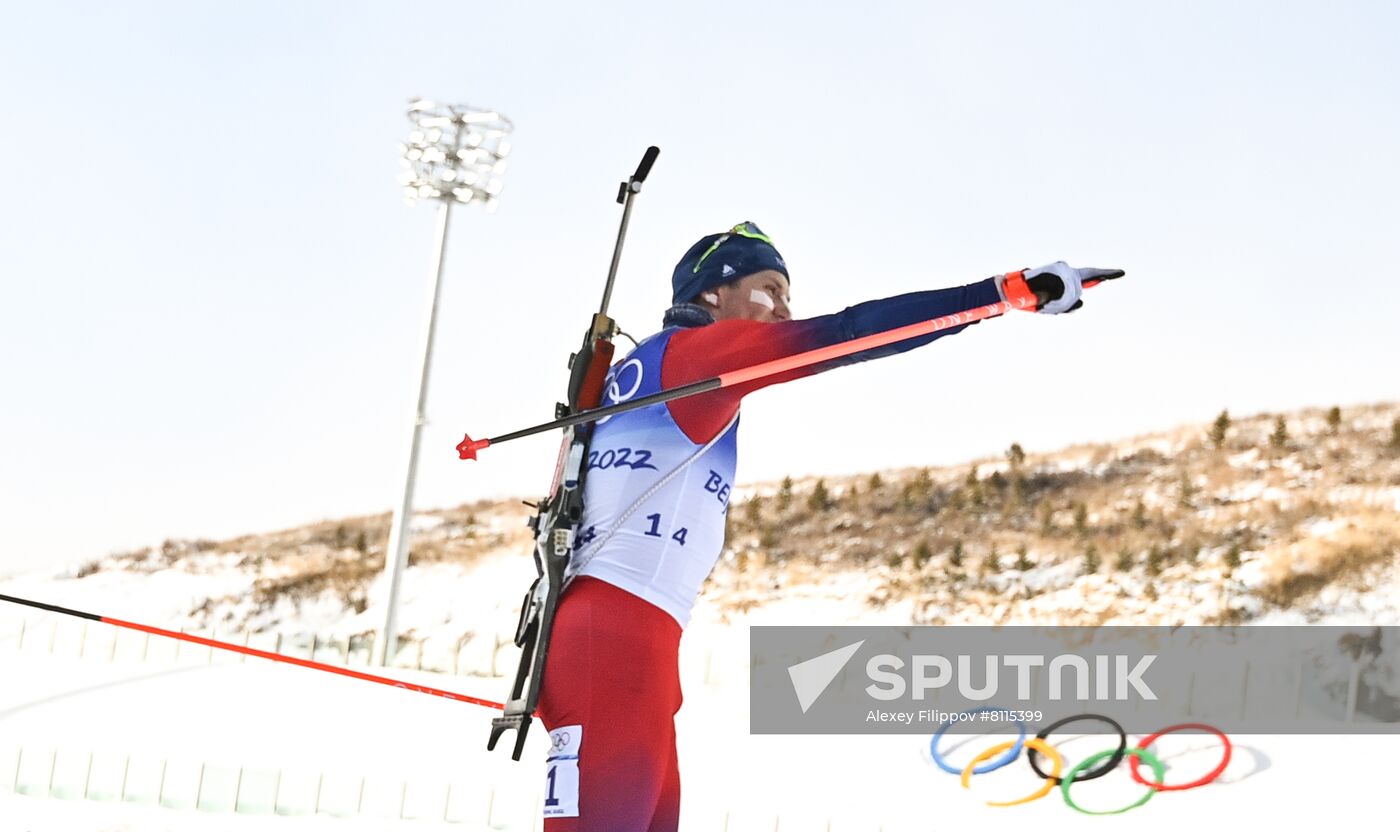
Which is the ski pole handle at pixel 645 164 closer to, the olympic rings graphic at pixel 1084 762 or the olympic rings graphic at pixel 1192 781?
the olympic rings graphic at pixel 1084 762

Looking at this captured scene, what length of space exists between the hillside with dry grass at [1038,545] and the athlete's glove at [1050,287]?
11.1 meters

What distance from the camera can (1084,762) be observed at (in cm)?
957

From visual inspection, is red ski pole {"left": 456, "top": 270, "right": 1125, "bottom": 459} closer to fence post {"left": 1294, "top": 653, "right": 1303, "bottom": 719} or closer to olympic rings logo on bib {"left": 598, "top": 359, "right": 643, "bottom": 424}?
olympic rings logo on bib {"left": 598, "top": 359, "right": 643, "bottom": 424}

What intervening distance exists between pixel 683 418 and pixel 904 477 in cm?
1775

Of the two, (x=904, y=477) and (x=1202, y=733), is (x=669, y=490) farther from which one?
(x=904, y=477)

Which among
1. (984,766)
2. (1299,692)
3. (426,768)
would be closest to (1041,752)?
(984,766)

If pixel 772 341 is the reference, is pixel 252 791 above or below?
below

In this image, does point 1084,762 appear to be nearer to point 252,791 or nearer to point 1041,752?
point 1041,752

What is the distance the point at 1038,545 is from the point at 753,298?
1367cm

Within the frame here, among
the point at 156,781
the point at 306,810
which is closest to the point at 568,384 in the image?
the point at 306,810

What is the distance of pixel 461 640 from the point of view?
51.0ft

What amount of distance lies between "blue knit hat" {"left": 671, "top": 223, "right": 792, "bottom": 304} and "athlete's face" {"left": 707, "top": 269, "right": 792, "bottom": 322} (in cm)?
2

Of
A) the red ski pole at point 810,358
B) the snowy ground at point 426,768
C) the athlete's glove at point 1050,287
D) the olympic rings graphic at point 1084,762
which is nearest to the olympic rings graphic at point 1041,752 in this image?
the olympic rings graphic at point 1084,762

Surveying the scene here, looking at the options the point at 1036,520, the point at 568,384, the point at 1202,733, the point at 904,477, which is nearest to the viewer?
the point at 568,384
